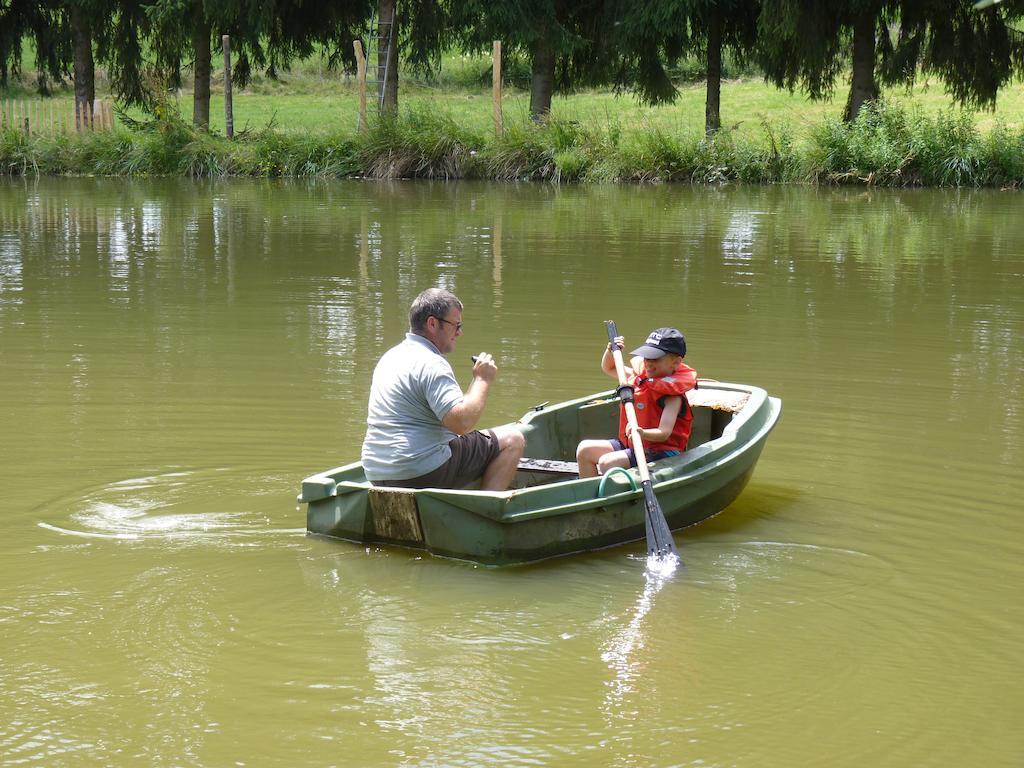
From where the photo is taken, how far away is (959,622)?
207 inches

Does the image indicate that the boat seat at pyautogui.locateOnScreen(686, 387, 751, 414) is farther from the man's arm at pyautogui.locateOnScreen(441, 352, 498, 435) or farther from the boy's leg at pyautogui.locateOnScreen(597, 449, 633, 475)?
the man's arm at pyautogui.locateOnScreen(441, 352, 498, 435)

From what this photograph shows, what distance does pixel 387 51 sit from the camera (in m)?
29.1

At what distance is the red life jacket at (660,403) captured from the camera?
254 inches

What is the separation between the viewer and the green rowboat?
574 cm

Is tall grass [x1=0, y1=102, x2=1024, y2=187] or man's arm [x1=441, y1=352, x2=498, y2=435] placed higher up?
tall grass [x1=0, y1=102, x2=1024, y2=187]

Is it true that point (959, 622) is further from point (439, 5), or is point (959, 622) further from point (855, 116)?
point (439, 5)

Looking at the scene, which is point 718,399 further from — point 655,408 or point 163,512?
point 163,512

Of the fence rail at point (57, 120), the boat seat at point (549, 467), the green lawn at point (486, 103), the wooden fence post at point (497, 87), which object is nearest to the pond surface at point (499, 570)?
the boat seat at point (549, 467)

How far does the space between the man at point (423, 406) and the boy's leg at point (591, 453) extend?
0.70 metres

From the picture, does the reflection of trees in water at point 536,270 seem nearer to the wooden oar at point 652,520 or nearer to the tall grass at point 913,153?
the tall grass at point 913,153

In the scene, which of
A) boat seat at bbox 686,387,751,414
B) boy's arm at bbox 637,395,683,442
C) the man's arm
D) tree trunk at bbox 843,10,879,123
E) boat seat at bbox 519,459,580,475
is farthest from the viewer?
tree trunk at bbox 843,10,879,123

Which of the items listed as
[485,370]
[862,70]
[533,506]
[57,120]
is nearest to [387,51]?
[57,120]

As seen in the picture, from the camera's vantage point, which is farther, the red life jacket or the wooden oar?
the red life jacket

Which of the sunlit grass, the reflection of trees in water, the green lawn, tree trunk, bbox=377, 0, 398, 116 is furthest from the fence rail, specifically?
the reflection of trees in water
